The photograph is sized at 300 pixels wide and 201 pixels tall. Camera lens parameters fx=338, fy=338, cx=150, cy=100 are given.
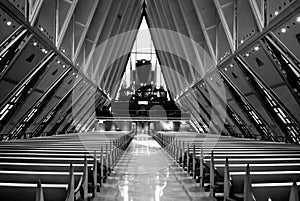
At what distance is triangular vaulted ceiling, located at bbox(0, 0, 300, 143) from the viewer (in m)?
8.14

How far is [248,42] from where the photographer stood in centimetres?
954

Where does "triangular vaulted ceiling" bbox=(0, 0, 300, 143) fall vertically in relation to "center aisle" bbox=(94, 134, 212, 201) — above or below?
above

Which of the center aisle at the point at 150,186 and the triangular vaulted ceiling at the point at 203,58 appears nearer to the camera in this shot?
the center aisle at the point at 150,186

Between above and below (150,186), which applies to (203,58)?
above

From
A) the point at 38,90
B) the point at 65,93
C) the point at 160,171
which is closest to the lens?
the point at 160,171

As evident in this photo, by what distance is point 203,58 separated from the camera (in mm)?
16203

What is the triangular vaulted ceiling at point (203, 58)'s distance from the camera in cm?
814

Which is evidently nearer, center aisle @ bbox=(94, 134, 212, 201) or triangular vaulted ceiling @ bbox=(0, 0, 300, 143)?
center aisle @ bbox=(94, 134, 212, 201)

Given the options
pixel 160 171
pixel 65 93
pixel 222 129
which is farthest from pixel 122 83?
pixel 160 171

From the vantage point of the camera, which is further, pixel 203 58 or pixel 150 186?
pixel 203 58

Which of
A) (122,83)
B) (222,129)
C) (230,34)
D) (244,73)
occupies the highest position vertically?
(122,83)

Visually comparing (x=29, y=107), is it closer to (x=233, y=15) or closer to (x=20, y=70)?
(x=20, y=70)

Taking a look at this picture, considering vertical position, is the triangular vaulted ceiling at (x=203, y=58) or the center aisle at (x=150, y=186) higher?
the triangular vaulted ceiling at (x=203, y=58)

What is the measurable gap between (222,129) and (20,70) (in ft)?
47.9
